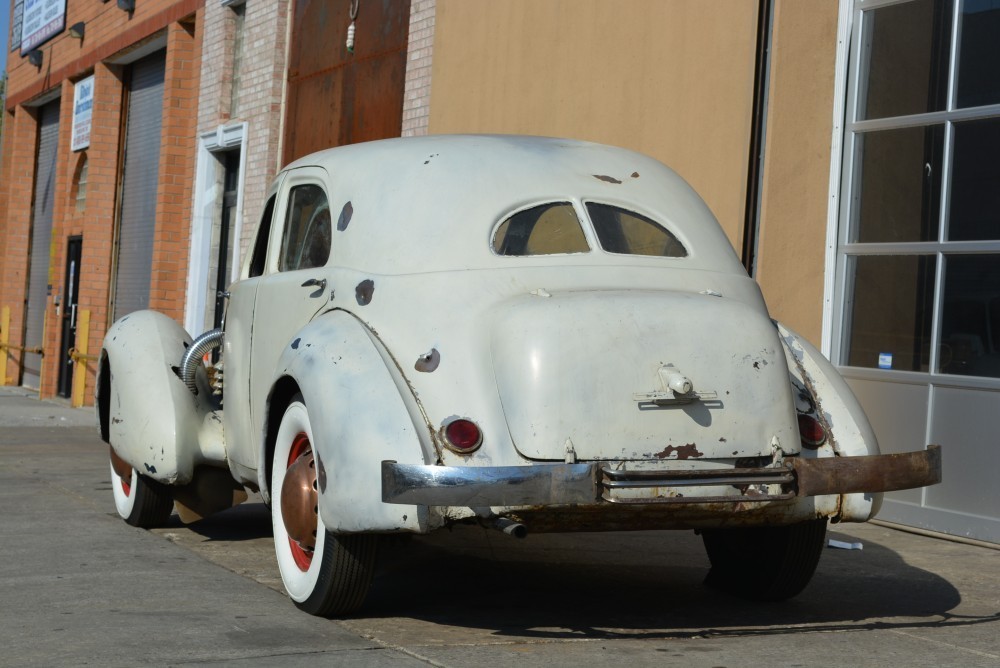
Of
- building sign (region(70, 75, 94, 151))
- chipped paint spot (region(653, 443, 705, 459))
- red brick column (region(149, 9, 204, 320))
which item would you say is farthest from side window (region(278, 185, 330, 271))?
building sign (region(70, 75, 94, 151))

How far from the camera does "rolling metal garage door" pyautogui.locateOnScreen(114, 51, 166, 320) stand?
18922 mm

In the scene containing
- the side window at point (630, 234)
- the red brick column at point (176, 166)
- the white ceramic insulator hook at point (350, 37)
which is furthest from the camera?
the red brick column at point (176, 166)

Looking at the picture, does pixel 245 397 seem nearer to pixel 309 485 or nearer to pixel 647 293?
pixel 309 485

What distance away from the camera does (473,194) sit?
18.3 ft

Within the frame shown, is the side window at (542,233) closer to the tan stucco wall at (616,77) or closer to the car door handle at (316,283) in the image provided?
the car door handle at (316,283)

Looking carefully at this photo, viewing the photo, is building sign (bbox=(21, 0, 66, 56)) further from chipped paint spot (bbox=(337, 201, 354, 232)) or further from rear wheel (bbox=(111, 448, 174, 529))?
chipped paint spot (bbox=(337, 201, 354, 232))

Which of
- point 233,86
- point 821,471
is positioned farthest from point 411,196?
point 233,86

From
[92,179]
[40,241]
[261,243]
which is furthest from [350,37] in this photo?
[40,241]

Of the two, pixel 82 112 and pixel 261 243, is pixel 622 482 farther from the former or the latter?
pixel 82 112

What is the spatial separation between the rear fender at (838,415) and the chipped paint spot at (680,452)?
59cm

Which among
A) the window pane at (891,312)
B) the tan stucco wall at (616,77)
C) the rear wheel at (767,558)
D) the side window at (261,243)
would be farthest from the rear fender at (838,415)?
the tan stucco wall at (616,77)

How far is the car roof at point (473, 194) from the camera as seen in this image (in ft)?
17.9

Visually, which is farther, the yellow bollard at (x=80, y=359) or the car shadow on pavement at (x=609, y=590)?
the yellow bollard at (x=80, y=359)

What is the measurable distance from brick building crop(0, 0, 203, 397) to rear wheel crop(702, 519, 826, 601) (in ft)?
40.5
